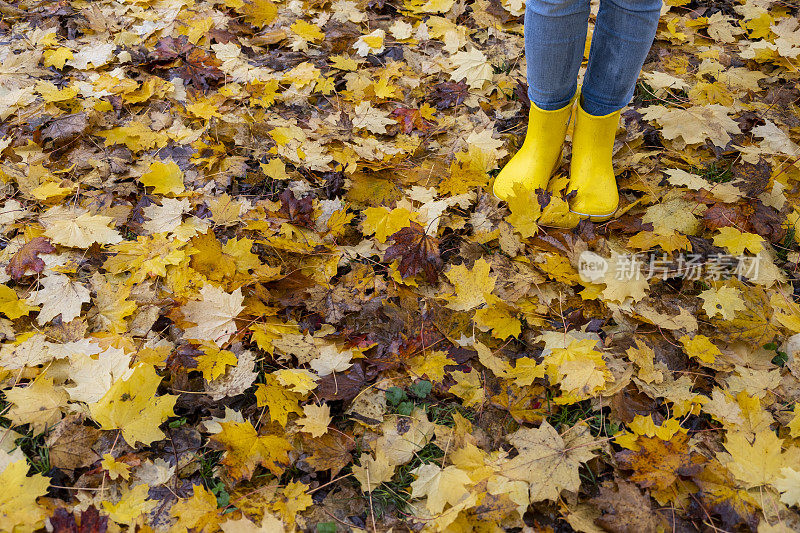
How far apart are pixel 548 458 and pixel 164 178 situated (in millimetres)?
1851

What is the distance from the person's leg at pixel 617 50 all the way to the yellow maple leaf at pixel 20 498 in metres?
2.08

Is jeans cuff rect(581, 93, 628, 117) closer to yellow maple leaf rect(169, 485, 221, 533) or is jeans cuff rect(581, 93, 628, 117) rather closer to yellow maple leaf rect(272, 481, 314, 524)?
yellow maple leaf rect(272, 481, 314, 524)

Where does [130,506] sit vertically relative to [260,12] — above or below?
below

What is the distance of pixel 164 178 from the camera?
2244 mm

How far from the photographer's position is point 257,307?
1.78 m

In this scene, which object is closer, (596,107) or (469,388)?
(469,388)

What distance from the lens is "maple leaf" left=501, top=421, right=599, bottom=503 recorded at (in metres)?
1.38

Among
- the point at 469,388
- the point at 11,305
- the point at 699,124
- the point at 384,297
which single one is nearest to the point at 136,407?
the point at 11,305

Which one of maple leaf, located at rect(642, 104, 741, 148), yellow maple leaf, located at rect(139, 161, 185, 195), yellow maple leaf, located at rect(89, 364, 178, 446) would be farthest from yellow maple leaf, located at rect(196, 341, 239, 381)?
maple leaf, located at rect(642, 104, 741, 148)

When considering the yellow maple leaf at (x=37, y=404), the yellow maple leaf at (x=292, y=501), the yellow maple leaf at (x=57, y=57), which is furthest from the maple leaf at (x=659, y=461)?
the yellow maple leaf at (x=57, y=57)

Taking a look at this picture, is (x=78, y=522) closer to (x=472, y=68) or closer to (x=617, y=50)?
(x=617, y=50)

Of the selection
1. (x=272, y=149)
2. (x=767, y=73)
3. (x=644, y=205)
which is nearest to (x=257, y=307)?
(x=272, y=149)

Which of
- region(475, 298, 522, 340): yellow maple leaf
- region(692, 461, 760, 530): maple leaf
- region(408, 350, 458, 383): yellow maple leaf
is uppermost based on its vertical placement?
region(475, 298, 522, 340): yellow maple leaf

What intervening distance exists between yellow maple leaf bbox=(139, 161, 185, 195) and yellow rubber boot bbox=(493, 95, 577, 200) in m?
1.35
